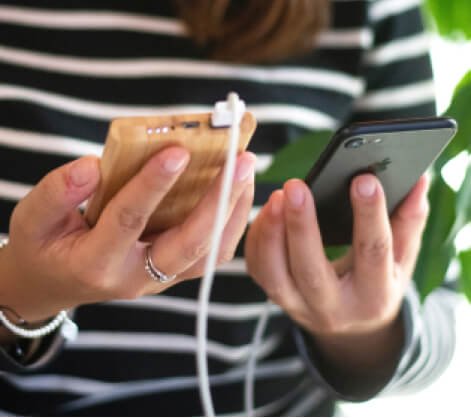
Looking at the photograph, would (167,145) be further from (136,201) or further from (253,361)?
(253,361)

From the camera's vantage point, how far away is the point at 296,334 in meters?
0.55

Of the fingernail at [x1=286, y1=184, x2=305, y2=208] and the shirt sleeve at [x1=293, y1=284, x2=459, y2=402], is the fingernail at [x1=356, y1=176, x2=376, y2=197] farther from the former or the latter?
the shirt sleeve at [x1=293, y1=284, x2=459, y2=402]

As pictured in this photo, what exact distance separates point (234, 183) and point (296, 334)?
25cm

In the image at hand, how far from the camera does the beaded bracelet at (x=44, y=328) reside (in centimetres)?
43

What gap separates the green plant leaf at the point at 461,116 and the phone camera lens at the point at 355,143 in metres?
0.11

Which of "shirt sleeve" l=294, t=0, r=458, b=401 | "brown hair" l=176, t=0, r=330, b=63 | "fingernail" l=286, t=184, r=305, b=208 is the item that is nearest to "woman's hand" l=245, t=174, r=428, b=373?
Answer: "fingernail" l=286, t=184, r=305, b=208

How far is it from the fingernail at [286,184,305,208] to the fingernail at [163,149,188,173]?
0.11 metres

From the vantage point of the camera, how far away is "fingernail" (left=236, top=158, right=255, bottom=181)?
1.08 feet

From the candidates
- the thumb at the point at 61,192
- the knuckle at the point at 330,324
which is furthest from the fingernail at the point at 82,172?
the knuckle at the point at 330,324

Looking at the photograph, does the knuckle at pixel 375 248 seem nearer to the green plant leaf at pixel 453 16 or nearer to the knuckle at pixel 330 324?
the knuckle at pixel 330 324

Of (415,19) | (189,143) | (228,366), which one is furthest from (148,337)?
(415,19)

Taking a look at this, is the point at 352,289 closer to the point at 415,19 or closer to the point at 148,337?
the point at 148,337

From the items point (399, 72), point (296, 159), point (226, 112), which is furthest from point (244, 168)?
point (399, 72)

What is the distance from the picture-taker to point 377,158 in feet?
1.31
